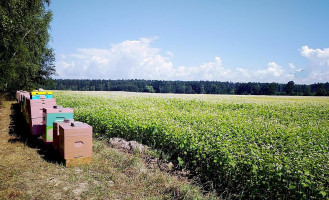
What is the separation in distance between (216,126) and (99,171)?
203 inches

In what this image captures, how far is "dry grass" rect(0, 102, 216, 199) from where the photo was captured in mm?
4602

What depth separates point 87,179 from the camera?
527cm

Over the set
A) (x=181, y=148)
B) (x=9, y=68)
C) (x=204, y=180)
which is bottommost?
(x=204, y=180)

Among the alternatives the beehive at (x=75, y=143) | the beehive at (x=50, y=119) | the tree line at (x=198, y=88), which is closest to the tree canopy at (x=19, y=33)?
the beehive at (x=50, y=119)

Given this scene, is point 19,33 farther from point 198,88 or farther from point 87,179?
point 198,88

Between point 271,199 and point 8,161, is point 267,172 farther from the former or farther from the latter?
point 8,161

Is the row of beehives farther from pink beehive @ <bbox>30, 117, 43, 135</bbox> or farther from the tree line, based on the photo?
the tree line

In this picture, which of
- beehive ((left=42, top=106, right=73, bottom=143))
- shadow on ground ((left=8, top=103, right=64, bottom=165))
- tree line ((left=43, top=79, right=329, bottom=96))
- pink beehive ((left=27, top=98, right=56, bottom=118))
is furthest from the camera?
tree line ((left=43, top=79, right=329, bottom=96))

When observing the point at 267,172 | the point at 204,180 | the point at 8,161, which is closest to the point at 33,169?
the point at 8,161

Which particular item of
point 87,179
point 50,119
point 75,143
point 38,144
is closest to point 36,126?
point 38,144

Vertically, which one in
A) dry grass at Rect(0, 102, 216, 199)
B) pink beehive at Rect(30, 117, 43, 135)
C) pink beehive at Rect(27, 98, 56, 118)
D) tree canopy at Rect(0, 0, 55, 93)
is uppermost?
tree canopy at Rect(0, 0, 55, 93)

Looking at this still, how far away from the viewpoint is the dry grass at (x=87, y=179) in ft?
15.1

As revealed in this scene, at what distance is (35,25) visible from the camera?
2175 centimetres

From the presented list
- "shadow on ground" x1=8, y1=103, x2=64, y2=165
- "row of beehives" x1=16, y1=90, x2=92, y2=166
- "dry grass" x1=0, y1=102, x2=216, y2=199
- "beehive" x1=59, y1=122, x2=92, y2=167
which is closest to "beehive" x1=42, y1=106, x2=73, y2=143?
"row of beehives" x1=16, y1=90, x2=92, y2=166
